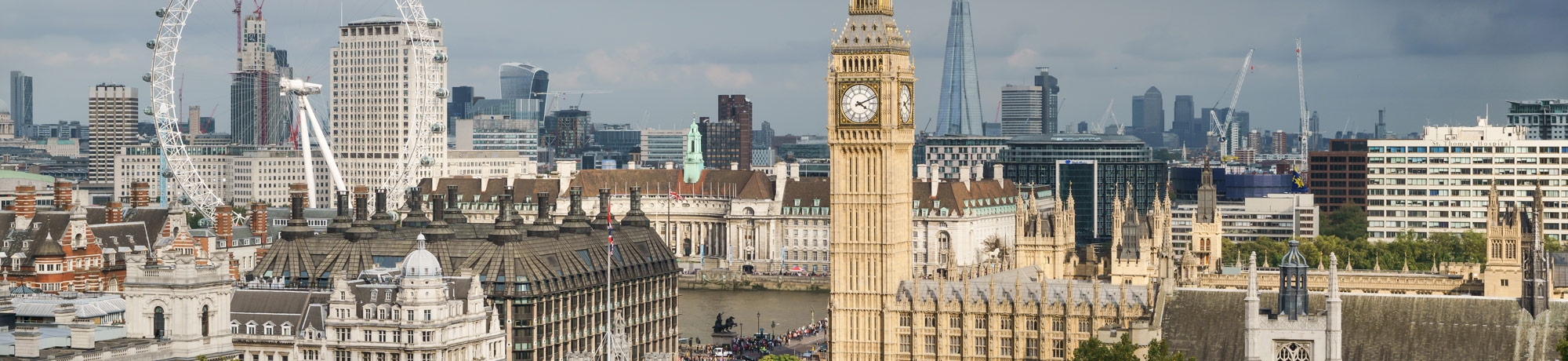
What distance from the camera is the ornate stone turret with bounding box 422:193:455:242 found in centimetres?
13388

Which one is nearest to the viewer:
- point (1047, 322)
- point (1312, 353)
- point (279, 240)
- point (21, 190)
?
point (1312, 353)

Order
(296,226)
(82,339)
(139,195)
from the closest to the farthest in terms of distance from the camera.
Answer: (82,339) < (296,226) < (139,195)

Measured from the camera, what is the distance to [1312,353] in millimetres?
85062

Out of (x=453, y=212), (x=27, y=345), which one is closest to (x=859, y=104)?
(x=27, y=345)

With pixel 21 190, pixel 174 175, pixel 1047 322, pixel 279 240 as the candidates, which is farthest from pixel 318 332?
pixel 174 175

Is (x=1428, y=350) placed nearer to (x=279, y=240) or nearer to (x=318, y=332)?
(x=318, y=332)

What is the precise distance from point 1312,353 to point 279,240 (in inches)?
2808

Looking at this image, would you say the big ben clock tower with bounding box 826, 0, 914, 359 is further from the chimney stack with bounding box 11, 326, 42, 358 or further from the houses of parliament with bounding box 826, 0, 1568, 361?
the chimney stack with bounding box 11, 326, 42, 358

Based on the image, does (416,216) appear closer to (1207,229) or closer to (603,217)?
(603,217)

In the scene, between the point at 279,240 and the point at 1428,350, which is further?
the point at 279,240

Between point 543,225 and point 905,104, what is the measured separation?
28.0 metres

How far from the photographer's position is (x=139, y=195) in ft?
548

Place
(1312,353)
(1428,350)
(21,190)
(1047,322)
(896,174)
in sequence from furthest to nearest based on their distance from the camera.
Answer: (21,190) → (896,174) → (1047,322) → (1428,350) → (1312,353)

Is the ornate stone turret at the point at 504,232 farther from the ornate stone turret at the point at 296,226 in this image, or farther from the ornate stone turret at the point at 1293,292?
the ornate stone turret at the point at 1293,292
